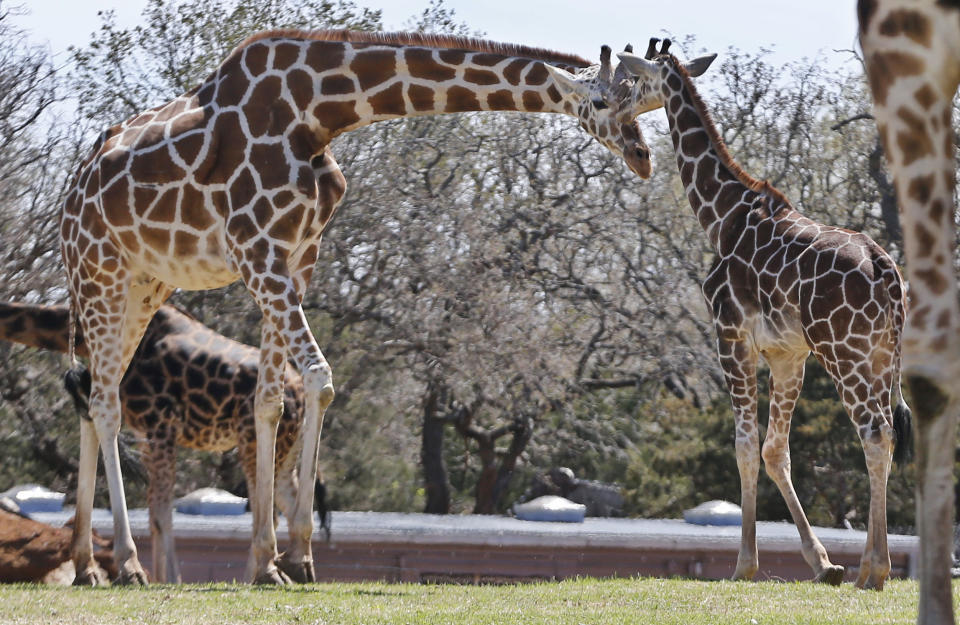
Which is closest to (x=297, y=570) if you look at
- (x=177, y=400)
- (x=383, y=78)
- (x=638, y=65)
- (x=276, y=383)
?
(x=276, y=383)

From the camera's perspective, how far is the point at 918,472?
11.1 feet

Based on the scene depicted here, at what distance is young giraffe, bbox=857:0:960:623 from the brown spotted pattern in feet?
17.5

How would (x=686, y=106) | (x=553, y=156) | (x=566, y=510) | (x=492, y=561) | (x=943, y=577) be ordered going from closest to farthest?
(x=943, y=577) → (x=686, y=106) → (x=492, y=561) → (x=566, y=510) → (x=553, y=156)

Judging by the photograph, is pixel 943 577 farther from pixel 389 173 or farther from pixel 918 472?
pixel 389 173

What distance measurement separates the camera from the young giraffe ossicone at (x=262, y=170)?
334 inches

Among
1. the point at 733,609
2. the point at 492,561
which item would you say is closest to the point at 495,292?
the point at 492,561

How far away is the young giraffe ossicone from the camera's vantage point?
27.8 ft

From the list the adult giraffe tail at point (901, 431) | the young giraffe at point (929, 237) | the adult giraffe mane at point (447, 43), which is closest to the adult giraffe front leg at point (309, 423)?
the adult giraffe mane at point (447, 43)

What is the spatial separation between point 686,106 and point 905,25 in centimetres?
772

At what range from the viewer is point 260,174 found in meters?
8.51

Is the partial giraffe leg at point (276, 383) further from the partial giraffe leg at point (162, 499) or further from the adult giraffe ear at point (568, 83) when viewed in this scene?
the partial giraffe leg at point (162, 499)

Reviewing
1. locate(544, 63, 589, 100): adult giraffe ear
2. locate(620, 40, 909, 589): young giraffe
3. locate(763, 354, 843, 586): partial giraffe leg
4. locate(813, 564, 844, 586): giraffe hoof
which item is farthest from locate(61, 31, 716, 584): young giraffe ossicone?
locate(813, 564, 844, 586): giraffe hoof

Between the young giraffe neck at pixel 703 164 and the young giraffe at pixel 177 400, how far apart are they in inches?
156

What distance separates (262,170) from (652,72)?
3.58 metres
